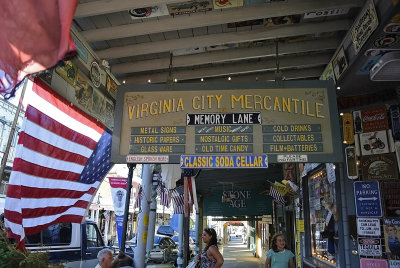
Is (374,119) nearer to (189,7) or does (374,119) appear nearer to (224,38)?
(224,38)

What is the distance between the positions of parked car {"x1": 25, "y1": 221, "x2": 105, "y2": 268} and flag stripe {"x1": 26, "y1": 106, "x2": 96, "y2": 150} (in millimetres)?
2973

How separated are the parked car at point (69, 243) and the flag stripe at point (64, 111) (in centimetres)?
314

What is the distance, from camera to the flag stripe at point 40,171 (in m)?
4.22

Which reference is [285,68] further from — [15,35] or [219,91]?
[15,35]

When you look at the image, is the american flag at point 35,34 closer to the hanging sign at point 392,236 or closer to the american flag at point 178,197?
the hanging sign at point 392,236

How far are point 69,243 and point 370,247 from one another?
6.58 metres

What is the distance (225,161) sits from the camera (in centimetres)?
444

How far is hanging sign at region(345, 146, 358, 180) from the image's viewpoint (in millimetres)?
5270

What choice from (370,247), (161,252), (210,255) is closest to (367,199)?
(370,247)

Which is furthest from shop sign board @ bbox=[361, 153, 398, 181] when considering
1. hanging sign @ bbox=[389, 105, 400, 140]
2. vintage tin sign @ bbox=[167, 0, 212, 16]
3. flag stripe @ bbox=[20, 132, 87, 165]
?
flag stripe @ bbox=[20, 132, 87, 165]

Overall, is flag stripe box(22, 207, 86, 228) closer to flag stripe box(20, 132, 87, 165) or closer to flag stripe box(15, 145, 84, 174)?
flag stripe box(15, 145, 84, 174)

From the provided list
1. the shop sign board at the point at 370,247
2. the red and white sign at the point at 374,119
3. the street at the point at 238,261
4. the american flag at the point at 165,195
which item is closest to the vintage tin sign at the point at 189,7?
the red and white sign at the point at 374,119

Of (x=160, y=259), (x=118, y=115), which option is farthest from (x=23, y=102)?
(x=160, y=259)

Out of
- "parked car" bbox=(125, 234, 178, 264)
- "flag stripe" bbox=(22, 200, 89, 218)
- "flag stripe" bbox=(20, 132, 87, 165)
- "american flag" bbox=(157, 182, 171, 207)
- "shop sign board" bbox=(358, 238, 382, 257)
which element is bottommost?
"parked car" bbox=(125, 234, 178, 264)
